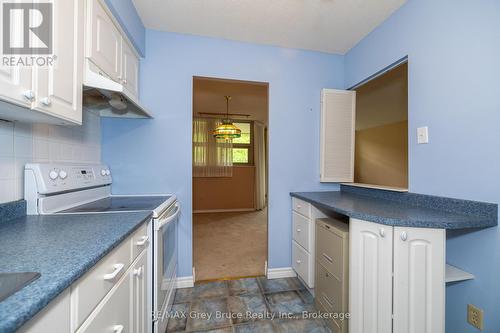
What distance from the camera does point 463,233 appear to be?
1293 millimetres

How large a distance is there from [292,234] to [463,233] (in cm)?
135

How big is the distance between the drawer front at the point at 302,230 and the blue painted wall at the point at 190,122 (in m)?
0.11

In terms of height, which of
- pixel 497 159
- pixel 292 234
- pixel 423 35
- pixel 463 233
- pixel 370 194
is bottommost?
pixel 292 234

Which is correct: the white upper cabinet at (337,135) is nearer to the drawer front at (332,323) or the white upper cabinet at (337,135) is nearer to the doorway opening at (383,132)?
the doorway opening at (383,132)

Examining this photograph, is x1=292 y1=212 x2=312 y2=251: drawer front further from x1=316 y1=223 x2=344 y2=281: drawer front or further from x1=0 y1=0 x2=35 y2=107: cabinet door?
x1=0 y1=0 x2=35 y2=107: cabinet door

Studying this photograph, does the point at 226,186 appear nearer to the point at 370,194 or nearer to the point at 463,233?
the point at 370,194

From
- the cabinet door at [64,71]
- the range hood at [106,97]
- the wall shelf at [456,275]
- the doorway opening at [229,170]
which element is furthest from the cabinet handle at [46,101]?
the doorway opening at [229,170]

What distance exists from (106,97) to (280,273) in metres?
2.23

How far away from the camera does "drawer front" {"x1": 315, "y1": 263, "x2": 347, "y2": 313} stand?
1465 millimetres

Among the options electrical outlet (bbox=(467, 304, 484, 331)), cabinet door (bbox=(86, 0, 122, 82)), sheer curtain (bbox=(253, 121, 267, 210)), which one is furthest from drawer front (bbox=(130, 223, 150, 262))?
sheer curtain (bbox=(253, 121, 267, 210))

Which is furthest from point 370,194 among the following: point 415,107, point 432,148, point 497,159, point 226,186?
point 226,186

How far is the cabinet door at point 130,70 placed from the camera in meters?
1.67

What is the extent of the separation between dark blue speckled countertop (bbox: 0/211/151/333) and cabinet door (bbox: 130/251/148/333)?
0.26 meters

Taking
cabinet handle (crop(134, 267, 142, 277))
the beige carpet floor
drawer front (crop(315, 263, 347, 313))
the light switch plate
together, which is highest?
the light switch plate
